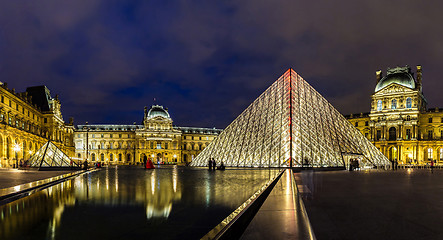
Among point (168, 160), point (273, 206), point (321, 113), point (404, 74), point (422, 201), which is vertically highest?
point (404, 74)

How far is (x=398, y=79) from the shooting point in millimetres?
59406

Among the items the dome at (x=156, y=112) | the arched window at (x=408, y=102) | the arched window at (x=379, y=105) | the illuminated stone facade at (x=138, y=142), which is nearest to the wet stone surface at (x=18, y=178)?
the arched window at (x=379, y=105)

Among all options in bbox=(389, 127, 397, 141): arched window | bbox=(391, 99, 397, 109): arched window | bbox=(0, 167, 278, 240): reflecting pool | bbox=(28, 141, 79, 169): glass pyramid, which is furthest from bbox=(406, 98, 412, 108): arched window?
bbox=(0, 167, 278, 240): reflecting pool

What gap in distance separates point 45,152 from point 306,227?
2897 centimetres

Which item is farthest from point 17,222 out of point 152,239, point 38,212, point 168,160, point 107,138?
point 107,138

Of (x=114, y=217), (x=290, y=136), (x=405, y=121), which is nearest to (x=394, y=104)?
(x=405, y=121)

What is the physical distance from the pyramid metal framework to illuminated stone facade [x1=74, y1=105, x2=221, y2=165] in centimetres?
5151

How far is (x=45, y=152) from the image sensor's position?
27.6 metres

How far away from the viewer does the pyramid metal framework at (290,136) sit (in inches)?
915

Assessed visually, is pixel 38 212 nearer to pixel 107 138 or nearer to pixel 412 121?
pixel 412 121

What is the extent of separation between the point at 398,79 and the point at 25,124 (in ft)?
200

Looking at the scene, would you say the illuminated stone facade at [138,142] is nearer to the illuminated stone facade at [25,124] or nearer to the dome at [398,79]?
the illuminated stone facade at [25,124]

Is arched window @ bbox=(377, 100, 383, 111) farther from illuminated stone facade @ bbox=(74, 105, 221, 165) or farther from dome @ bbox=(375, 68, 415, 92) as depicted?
illuminated stone facade @ bbox=(74, 105, 221, 165)

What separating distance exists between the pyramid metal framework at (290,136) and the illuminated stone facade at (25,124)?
20.8 m
